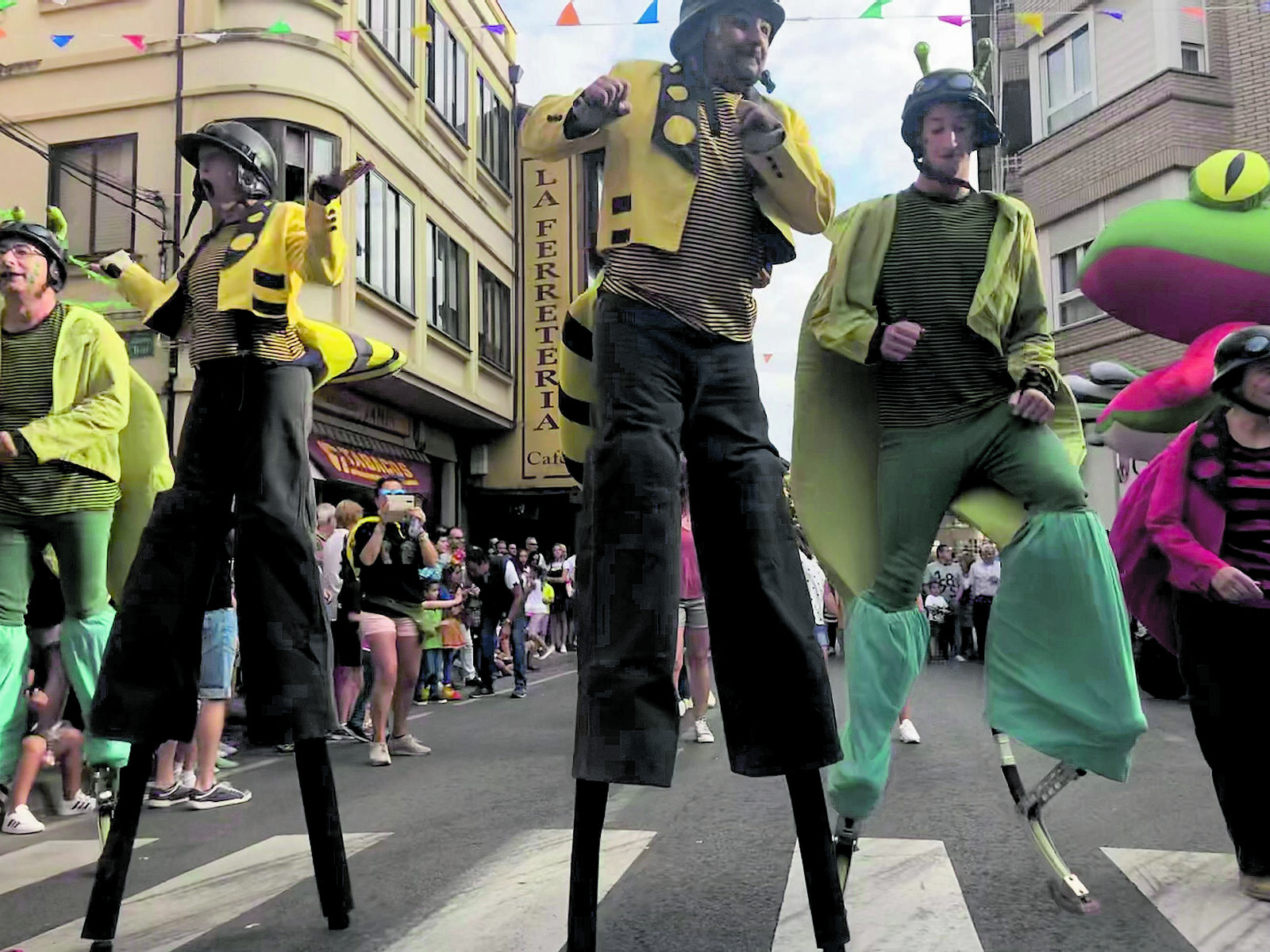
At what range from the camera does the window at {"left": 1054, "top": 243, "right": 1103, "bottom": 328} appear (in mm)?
18344

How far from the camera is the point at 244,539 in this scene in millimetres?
2928

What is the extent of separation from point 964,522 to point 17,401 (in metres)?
3.25

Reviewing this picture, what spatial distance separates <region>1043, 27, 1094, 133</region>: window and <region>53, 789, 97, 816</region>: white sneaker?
1776cm

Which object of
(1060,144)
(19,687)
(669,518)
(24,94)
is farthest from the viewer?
(1060,144)

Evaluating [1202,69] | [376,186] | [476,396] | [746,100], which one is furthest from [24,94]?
[1202,69]

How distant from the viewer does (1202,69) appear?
16.9 m

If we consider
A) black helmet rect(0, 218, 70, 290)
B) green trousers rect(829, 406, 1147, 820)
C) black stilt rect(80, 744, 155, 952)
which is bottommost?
black stilt rect(80, 744, 155, 952)

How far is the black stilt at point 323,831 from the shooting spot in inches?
115

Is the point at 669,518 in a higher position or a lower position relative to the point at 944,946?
higher

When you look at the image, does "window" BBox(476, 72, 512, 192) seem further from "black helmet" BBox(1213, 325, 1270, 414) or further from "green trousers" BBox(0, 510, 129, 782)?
"black helmet" BBox(1213, 325, 1270, 414)

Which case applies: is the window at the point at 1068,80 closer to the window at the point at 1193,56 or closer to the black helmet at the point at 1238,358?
the window at the point at 1193,56

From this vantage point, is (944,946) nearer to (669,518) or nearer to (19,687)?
(669,518)

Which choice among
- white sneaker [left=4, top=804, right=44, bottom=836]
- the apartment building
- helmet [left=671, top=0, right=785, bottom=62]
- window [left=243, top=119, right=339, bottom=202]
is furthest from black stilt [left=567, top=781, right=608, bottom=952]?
window [left=243, top=119, right=339, bottom=202]

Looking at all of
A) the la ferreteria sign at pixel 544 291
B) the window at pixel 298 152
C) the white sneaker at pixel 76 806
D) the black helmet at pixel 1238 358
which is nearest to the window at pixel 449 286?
the la ferreteria sign at pixel 544 291
